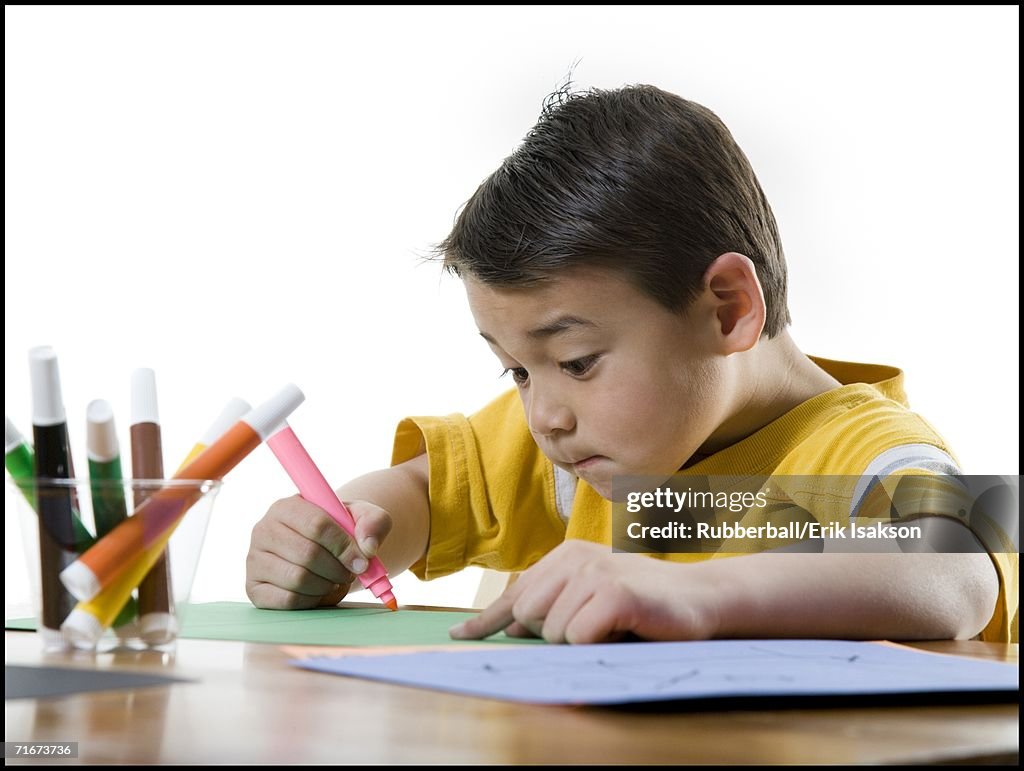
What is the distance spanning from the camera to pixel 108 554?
0.40 metres

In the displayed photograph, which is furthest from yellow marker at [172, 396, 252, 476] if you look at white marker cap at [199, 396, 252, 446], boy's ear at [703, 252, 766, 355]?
boy's ear at [703, 252, 766, 355]

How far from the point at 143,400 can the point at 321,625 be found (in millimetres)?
160

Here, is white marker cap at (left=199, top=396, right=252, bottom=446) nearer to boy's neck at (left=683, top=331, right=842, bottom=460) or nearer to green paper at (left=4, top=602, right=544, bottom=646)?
green paper at (left=4, top=602, right=544, bottom=646)

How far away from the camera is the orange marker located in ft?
1.31

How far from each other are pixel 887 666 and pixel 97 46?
4.93 feet

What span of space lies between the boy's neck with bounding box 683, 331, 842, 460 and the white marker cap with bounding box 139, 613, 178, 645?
479 millimetres

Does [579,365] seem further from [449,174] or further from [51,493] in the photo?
[449,174]

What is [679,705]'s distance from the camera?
31cm

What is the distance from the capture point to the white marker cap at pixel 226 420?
498 millimetres


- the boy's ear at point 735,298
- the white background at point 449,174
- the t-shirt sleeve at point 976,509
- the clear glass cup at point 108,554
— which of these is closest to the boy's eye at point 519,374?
the boy's ear at point 735,298

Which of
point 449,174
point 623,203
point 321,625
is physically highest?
point 449,174

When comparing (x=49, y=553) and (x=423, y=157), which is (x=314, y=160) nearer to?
(x=423, y=157)

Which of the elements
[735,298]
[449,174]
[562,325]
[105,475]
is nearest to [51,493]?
[105,475]

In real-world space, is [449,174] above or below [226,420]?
above
